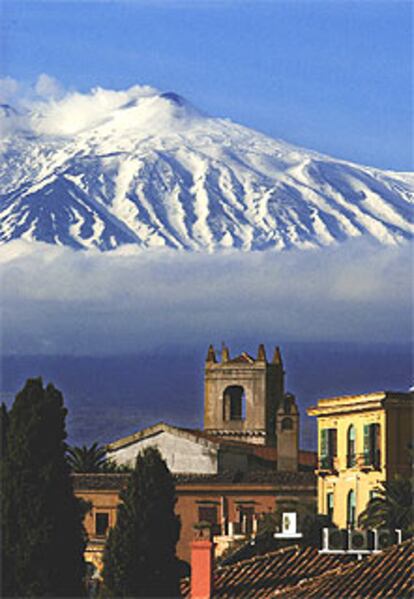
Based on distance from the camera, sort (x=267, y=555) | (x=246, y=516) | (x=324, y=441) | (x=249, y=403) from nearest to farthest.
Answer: (x=267, y=555)
(x=324, y=441)
(x=246, y=516)
(x=249, y=403)

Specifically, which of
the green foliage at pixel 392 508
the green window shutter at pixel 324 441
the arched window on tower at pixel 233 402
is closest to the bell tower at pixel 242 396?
the arched window on tower at pixel 233 402

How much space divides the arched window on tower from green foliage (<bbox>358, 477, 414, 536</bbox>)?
233 feet

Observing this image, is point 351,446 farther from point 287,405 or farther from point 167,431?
point 287,405

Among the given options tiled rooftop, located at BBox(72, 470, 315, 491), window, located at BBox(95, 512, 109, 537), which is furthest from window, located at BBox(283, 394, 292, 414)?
window, located at BBox(95, 512, 109, 537)

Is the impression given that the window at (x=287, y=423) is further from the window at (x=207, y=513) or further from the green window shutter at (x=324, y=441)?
the green window shutter at (x=324, y=441)

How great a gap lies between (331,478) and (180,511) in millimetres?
16623

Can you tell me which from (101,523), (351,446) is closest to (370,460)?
(351,446)

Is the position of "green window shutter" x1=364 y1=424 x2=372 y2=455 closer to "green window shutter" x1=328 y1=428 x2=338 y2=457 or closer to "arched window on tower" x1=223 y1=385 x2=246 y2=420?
"green window shutter" x1=328 y1=428 x2=338 y2=457

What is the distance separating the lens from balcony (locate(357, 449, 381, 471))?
7719cm

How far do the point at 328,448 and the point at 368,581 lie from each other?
119ft

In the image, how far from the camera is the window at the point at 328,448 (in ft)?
268

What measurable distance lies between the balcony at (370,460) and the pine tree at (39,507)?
102 ft

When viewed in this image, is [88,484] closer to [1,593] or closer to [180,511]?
[180,511]

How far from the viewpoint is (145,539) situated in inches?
2007
